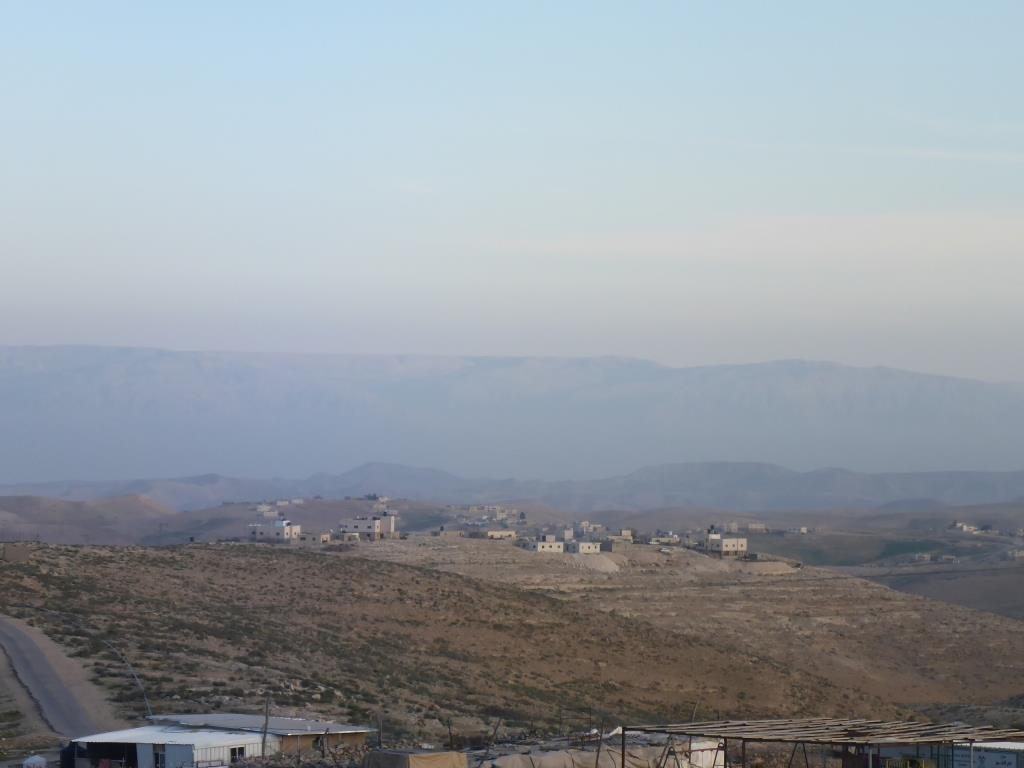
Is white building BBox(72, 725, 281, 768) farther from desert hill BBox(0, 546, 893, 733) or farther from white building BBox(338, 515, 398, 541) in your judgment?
white building BBox(338, 515, 398, 541)

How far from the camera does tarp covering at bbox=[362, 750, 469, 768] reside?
59.0 ft

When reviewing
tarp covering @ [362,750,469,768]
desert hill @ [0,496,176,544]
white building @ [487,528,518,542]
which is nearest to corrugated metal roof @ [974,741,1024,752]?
tarp covering @ [362,750,469,768]

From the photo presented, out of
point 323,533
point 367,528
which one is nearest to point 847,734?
point 323,533

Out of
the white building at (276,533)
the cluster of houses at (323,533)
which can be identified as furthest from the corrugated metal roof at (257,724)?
the white building at (276,533)

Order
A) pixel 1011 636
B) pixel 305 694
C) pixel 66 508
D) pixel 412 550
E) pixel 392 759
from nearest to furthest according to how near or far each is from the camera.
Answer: pixel 392 759 → pixel 305 694 → pixel 1011 636 → pixel 412 550 → pixel 66 508

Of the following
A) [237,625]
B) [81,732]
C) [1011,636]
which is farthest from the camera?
[1011,636]

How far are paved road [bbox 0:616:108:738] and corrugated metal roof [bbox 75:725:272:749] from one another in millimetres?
5137

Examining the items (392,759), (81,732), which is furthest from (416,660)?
(392,759)

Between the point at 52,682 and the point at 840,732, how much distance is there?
63.7 ft

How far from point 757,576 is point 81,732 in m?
64.8

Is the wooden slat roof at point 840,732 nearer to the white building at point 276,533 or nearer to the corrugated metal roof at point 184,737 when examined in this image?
the corrugated metal roof at point 184,737

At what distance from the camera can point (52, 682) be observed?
105ft

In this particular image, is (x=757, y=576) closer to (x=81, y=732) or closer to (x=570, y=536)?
(x=570, y=536)

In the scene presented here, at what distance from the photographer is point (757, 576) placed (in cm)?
8869
